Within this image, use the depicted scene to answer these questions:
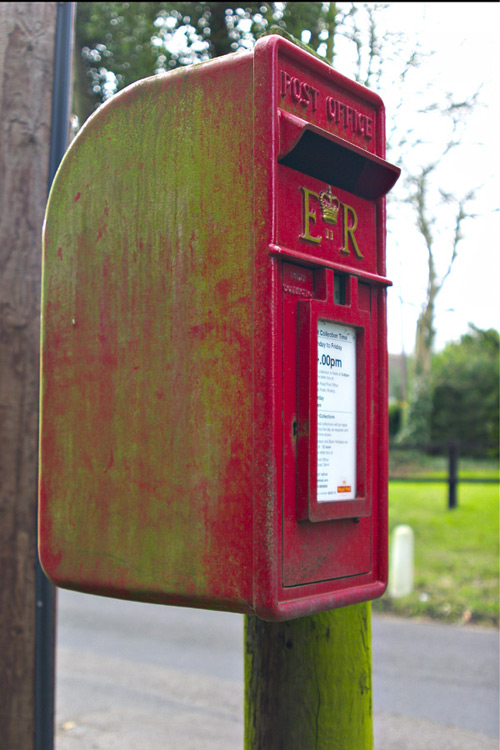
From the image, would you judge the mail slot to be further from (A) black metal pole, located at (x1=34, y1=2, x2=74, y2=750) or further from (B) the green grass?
(B) the green grass

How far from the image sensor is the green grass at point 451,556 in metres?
7.22

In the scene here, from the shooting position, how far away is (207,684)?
218 inches

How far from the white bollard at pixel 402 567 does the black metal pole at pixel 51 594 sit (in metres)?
5.44

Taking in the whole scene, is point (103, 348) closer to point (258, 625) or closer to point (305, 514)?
point (305, 514)

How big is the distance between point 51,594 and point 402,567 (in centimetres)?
551

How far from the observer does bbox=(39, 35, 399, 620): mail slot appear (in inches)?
55.9

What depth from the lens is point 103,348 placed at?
165 cm

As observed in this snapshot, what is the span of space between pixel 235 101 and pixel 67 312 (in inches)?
22.3

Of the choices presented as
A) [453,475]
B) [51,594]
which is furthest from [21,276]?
[453,475]

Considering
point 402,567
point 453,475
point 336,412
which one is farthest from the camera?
point 453,475

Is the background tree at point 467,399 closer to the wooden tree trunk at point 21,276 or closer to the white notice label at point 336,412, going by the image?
the wooden tree trunk at point 21,276

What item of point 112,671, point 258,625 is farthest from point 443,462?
point 258,625

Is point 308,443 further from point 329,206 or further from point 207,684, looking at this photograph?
point 207,684

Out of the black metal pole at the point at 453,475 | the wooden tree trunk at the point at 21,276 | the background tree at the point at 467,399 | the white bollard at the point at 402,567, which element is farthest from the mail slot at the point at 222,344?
the background tree at the point at 467,399
